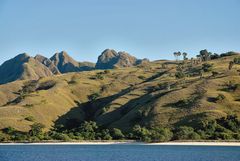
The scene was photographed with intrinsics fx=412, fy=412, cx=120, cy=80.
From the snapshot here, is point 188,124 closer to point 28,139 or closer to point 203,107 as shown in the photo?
point 203,107

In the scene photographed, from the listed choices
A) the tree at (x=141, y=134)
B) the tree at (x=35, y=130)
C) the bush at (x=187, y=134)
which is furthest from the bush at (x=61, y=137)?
the bush at (x=187, y=134)

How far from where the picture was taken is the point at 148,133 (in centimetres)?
15912

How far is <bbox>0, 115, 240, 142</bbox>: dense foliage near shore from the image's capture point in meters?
153

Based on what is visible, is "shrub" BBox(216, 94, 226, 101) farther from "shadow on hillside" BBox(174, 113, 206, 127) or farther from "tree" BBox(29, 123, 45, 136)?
"tree" BBox(29, 123, 45, 136)

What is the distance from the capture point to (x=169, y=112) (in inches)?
7313

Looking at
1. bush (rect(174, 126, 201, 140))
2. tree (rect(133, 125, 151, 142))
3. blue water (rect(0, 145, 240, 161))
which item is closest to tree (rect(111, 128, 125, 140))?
tree (rect(133, 125, 151, 142))

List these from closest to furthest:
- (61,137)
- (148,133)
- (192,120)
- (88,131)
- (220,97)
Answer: (148,133)
(192,120)
(61,137)
(220,97)
(88,131)

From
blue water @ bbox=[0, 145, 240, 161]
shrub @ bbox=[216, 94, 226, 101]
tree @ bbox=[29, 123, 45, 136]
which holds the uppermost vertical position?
shrub @ bbox=[216, 94, 226, 101]

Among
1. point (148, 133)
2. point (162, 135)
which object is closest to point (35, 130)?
point (148, 133)

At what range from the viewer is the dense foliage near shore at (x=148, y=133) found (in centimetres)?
15312

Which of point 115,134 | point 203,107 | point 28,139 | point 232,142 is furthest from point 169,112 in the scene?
point 28,139

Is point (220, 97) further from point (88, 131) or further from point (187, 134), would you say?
point (88, 131)

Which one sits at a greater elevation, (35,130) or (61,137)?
(35,130)

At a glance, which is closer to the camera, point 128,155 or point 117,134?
point 128,155
